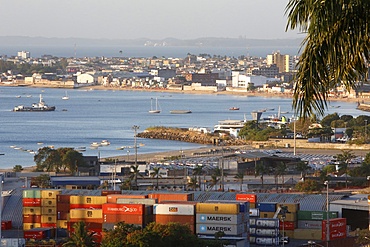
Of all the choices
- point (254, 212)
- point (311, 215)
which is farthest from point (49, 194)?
point (311, 215)

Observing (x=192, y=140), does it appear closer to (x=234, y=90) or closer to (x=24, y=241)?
A: (x=24, y=241)

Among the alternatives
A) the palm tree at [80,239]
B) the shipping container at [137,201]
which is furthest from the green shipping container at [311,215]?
the palm tree at [80,239]

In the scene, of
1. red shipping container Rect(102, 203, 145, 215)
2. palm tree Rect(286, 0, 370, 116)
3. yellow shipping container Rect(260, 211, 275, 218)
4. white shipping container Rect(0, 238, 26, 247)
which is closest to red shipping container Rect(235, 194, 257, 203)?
yellow shipping container Rect(260, 211, 275, 218)

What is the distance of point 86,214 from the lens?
11.8 metres

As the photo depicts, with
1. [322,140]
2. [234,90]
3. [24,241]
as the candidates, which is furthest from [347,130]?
[234,90]

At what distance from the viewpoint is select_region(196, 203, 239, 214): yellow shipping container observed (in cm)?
1125

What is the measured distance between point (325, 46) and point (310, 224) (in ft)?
35.2

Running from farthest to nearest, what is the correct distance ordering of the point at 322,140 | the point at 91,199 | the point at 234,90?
the point at 234,90, the point at 322,140, the point at 91,199

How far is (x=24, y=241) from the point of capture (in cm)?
1089

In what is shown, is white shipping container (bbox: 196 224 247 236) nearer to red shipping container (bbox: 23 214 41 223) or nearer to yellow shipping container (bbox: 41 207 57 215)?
yellow shipping container (bbox: 41 207 57 215)

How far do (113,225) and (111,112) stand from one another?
3989 centimetres

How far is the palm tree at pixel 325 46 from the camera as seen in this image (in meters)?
1.73

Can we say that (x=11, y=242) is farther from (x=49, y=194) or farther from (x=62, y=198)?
(x=49, y=194)

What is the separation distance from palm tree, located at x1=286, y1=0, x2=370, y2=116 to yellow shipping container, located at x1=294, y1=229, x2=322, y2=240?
10.5 metres
